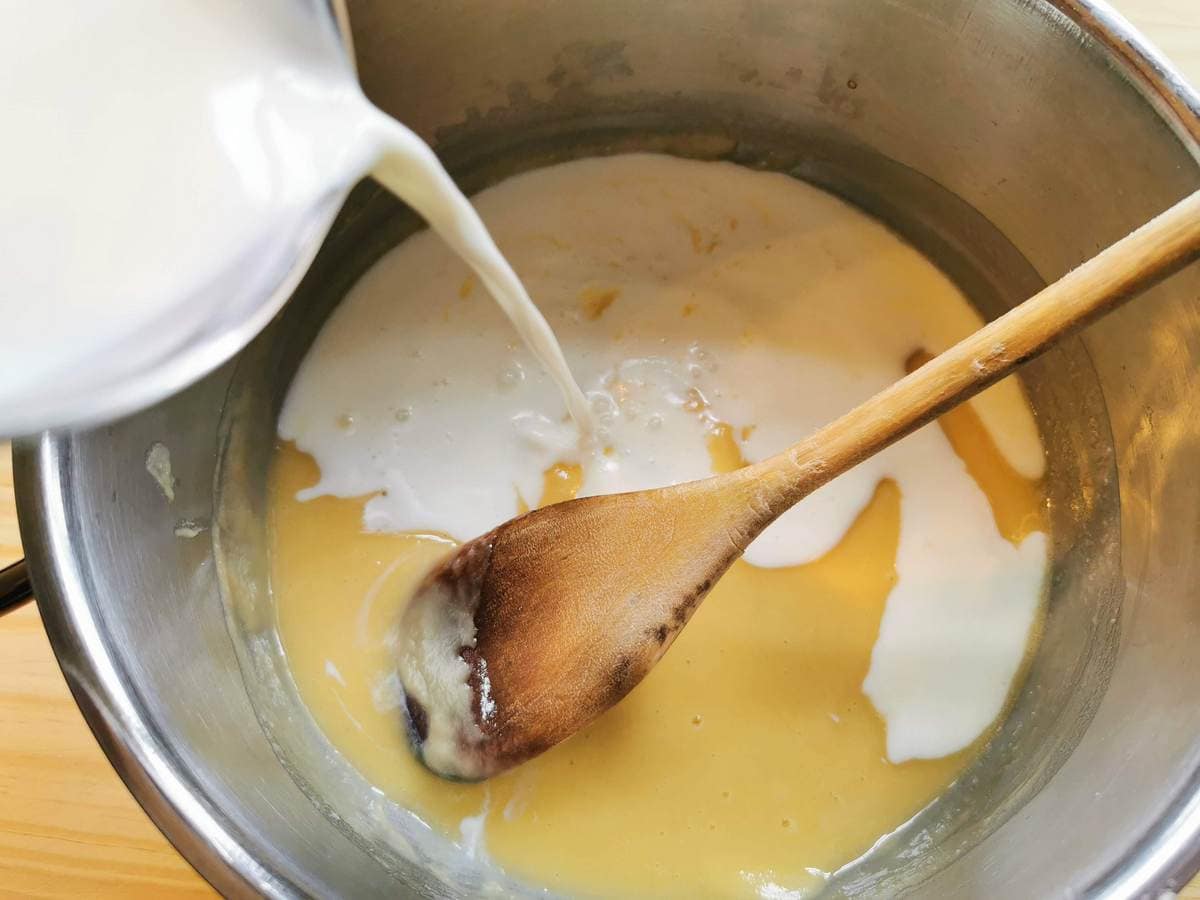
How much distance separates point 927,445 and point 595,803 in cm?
57

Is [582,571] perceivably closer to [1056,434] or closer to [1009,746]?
[1009,746]

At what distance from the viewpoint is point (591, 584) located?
Result: 96 centimetres

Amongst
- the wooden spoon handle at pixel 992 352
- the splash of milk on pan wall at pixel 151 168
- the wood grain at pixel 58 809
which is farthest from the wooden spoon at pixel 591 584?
the splash of milk on pan wall at pixel 151 168

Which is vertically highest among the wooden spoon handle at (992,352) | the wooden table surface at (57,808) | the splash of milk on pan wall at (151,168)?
the splash of milk on pan wall at (151,168)

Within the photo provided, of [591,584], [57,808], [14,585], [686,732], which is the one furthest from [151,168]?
[686,732]

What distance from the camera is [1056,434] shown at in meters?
1.17

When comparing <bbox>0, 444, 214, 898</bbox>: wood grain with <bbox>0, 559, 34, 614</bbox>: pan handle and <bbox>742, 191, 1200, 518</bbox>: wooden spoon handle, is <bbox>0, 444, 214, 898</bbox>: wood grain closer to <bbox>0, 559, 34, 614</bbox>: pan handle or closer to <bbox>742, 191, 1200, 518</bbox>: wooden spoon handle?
<bbox>0, 559, 34, 614</bbox>: pan handle

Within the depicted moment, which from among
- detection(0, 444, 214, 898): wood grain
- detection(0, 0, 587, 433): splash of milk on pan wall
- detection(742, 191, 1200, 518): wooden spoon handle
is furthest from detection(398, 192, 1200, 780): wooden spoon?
detection(0, 0, 587, 433): splash of milk on pan wall

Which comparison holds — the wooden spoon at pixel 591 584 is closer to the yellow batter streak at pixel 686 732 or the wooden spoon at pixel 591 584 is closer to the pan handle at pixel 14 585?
the yellow batter streak at pixel 686 732

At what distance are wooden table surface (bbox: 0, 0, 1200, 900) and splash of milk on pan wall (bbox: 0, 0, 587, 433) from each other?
462mm

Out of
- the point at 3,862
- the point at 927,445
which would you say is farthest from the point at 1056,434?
the point at 3,862

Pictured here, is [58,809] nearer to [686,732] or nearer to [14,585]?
[14,585]

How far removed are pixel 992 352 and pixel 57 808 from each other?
99 centimetres

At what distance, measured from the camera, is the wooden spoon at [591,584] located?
876 millimetres
